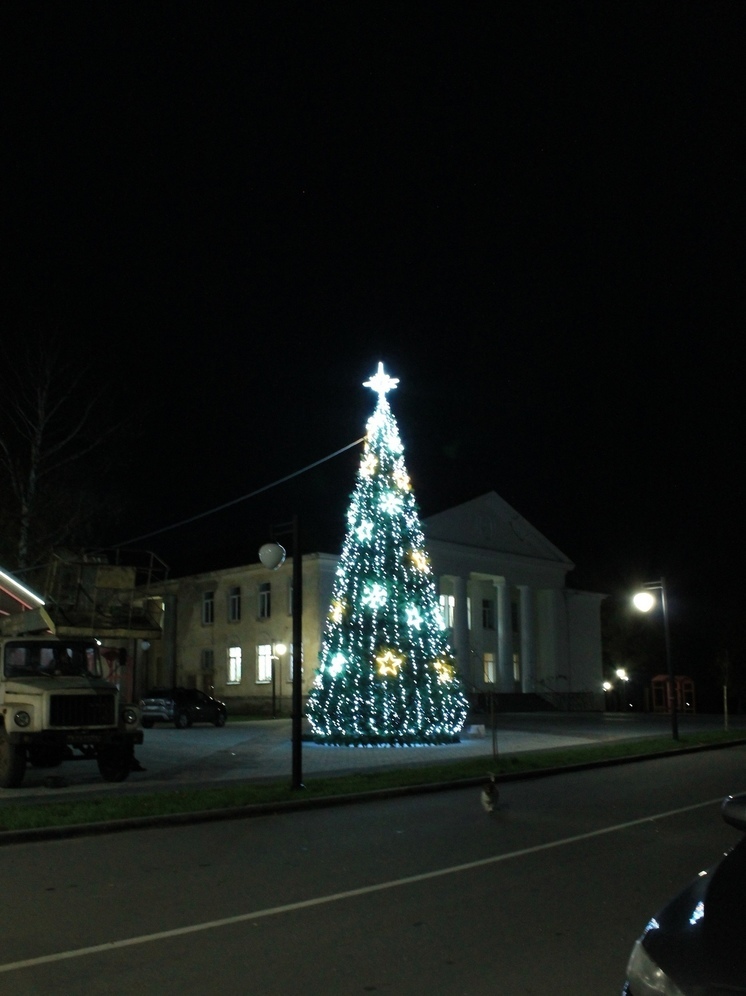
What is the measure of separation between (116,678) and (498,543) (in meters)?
37.2

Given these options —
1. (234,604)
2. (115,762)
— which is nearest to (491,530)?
(234,604)

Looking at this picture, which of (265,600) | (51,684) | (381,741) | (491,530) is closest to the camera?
(51,684)

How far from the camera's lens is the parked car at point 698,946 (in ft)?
10.1

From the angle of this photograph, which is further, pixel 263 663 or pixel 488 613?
pixel 488 613

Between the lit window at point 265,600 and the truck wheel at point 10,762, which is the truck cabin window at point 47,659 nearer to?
the truck wheel at point 10,762

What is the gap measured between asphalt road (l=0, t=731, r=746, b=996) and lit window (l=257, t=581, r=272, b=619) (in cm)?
3535

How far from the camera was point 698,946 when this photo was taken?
330 cm

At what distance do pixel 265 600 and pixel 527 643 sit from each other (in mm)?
16596

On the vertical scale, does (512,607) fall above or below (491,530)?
below

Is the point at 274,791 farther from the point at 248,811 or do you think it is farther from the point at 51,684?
the point at 51,684

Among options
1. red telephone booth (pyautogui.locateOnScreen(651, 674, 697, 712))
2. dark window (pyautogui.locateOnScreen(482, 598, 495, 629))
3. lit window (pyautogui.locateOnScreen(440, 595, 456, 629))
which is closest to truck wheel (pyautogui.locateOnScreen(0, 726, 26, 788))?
lit window (pyautogui.locateOnScreen(440, 595, 456, 629))

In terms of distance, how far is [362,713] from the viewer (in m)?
26.2

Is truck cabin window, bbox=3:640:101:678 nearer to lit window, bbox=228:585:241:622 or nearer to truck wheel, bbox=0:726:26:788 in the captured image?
truck wheel, bbox=0:726:26:788

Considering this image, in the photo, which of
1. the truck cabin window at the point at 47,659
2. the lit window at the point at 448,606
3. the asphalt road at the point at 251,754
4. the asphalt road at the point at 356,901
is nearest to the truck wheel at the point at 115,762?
the asphalt road at the point at 251,754
